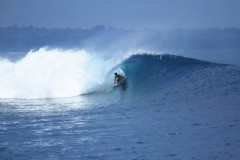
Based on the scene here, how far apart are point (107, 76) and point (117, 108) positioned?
10972 millimetres

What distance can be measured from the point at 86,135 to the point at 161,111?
501cm

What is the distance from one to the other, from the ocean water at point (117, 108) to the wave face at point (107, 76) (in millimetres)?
66

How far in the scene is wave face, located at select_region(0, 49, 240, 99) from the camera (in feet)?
84.0

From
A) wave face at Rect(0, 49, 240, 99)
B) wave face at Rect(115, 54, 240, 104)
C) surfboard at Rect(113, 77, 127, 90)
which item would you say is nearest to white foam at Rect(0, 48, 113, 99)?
wave face at Rect(0, 49, 240, 99)

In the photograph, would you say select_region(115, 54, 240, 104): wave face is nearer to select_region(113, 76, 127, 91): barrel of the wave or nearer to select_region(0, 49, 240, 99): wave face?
select_region(0, 49, 240, 99): wave face

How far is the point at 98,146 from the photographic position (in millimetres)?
13336

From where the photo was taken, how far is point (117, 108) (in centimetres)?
2042

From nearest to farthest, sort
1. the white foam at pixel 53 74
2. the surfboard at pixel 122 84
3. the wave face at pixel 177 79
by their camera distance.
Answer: the wave face at pixel 177 79 < the white foam at pixel 53 74 < the surfboard at pixel 122 84

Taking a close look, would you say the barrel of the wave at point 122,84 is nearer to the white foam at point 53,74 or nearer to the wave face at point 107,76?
the wave face at point 107,76

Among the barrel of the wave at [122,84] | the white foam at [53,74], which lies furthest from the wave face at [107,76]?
the barrel of the wave at [122,84]

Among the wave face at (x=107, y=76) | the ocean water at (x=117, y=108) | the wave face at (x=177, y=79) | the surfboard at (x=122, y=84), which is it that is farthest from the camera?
the surfboard at (x=122, y=84)

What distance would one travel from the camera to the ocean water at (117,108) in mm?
12961

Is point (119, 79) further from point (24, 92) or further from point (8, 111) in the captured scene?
point (8, 111)

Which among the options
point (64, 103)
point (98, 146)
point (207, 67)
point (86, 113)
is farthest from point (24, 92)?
point (98, 146)
